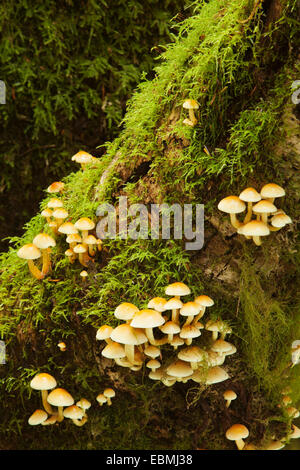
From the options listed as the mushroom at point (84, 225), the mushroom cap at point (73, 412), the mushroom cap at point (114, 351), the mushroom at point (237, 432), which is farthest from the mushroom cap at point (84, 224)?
the mushroom at point (237, 432)

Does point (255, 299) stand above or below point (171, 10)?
below

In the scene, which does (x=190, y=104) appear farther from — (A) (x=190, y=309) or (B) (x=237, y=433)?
(B) (x=237, y=433)

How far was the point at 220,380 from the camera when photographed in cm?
176

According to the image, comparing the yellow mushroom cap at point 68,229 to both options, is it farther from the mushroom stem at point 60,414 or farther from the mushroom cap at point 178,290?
the mushroom stem at point 60,414

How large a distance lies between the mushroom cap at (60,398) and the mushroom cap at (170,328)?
0.58 meters

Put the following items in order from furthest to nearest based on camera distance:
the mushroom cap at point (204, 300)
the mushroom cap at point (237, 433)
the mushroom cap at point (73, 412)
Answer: the mushroom cap at point (73, 412)
the mushroom cap at point (237, 433)
the mushroom cap at point (204, 300)

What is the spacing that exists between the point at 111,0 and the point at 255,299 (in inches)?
102

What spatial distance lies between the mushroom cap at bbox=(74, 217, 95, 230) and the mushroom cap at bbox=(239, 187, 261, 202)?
0.70m

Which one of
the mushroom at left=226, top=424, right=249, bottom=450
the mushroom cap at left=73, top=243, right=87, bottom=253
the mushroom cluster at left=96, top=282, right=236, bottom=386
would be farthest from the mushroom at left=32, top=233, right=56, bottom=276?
the mushroom at left=226, top=424, right=249, bottom=450

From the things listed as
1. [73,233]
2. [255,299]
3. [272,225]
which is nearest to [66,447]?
[73,233]

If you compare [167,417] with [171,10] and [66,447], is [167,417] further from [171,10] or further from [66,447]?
[171,10]

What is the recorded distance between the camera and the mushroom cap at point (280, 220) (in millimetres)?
1596

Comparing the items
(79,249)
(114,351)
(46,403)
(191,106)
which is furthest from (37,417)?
(191,106)

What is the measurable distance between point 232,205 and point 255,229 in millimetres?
123
